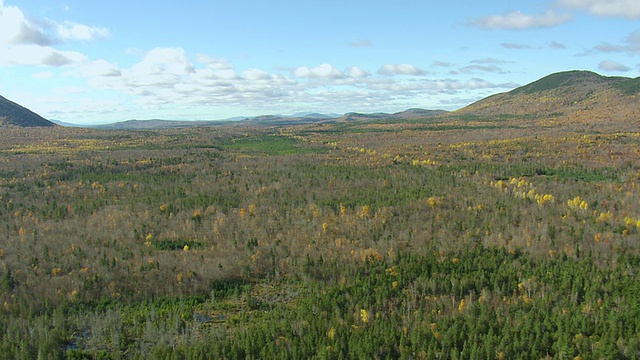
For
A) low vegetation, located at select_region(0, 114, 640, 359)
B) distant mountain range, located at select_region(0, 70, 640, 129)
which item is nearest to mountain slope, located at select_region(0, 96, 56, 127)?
distant mountain range, located at select_region(0, 70, 640, 129)

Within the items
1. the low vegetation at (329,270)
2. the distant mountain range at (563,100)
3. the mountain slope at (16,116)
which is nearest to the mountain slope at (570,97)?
the distant mountain range at (563,100)

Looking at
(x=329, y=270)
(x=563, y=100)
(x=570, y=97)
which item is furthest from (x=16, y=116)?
(x=570, y=97)

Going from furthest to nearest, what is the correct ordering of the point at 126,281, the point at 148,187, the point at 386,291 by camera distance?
the point at 148,187 < the point at 126,281 < the point at 386,291

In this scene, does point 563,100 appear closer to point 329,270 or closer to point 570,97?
point 570,97

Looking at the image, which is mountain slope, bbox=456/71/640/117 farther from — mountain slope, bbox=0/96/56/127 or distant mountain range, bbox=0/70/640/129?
mountain slope, bbox=0/96/56/127

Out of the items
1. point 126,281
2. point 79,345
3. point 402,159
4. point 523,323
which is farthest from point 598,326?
point 402,159

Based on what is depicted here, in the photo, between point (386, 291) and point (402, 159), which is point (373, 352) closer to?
point (386, 291)
